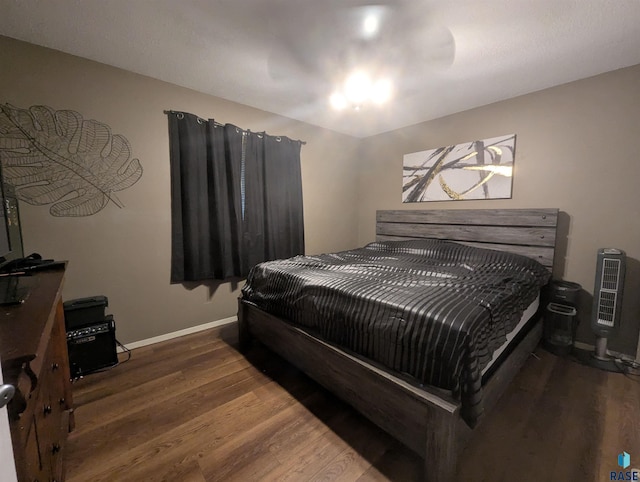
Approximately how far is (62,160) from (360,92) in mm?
2585

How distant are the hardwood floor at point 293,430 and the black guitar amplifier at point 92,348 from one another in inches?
3.2

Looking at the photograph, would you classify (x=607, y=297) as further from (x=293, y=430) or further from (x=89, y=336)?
(x=89, y=336)

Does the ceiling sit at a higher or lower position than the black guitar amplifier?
higher

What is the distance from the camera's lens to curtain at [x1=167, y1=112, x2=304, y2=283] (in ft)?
8.21

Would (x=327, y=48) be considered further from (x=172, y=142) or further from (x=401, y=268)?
(x=401, y=268)

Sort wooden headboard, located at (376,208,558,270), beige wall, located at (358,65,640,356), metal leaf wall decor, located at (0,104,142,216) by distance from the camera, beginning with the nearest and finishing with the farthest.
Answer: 1. metal leaf wall decor, located at (0,104,142,216)
2. beige wall, located at (358,65,640,356)
3. wooden headboard, located at (376,208,558,270)

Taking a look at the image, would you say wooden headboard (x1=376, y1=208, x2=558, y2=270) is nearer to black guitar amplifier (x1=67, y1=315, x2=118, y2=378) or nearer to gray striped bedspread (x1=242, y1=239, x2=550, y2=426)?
gray striped bedspread (x1=242, y1=239, x2=550, y2=426)

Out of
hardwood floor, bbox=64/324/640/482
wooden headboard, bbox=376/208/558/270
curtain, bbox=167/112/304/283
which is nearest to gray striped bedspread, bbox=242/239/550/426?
wooden headboard, bbox=376/208/558/270

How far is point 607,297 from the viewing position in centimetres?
201

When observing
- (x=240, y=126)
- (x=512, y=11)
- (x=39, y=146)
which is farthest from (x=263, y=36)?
(x=39, y=146)

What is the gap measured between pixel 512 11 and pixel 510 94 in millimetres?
1280

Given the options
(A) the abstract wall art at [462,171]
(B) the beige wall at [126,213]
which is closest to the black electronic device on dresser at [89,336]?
(B) the beige wall at [126,213]

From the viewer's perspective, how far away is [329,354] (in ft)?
5.21

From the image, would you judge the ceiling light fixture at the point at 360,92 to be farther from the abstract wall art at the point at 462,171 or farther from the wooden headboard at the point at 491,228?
the wooden headboard at the point at 491,228
